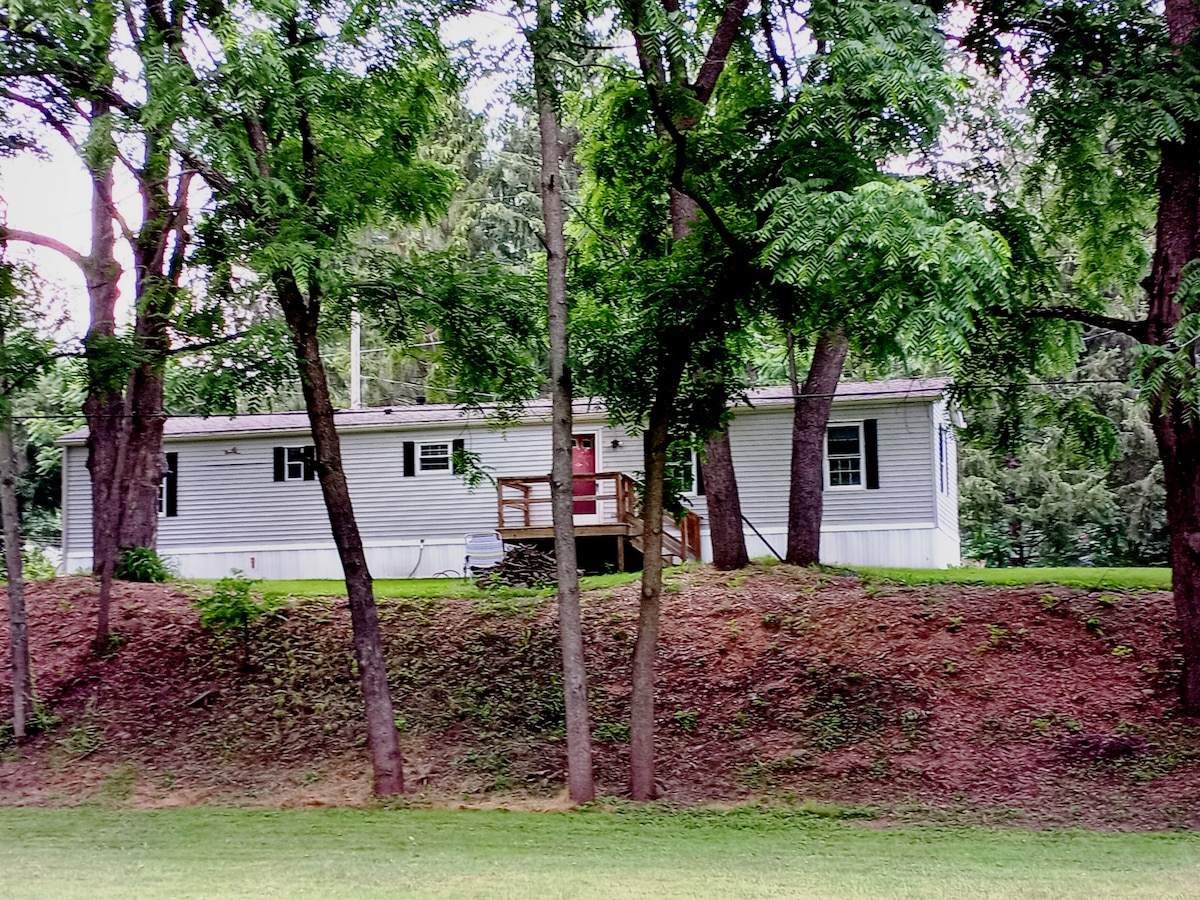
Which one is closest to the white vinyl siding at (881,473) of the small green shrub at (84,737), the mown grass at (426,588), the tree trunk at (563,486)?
the mown grass at (426,588)

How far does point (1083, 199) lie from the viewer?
11.2m

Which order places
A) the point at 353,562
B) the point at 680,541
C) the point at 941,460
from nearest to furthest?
the point at 353,562 → the point at 680,541 → the point at 941,460

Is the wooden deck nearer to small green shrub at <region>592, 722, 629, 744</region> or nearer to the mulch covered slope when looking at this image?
the mulch covered slope

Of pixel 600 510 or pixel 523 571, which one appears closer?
pixel 523 571

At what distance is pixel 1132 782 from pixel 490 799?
A: 5.49 meters

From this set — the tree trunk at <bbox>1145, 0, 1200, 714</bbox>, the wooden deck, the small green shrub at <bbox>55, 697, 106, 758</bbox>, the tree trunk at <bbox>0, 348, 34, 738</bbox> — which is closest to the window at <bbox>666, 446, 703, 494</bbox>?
the tree trunk at <bbox>1145, 0, 1200, 714</bbox>

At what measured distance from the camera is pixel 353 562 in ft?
33.8

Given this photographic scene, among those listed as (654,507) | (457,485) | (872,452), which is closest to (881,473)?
(872,452)

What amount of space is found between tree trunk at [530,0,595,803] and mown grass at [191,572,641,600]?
565cm

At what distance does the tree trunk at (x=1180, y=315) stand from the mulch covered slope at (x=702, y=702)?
1154 mm

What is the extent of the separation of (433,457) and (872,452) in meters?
8.21

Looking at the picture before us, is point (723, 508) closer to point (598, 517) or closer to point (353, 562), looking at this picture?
point (598, 517)

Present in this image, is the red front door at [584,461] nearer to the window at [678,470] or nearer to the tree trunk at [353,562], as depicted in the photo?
the window at [678,470]

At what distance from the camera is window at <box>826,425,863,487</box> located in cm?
2045
